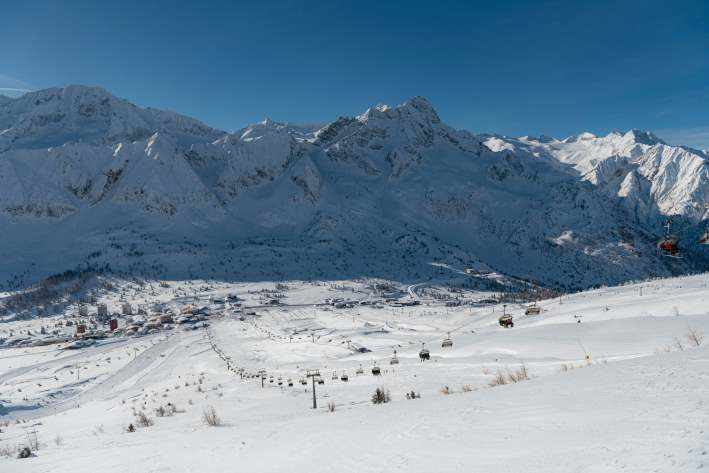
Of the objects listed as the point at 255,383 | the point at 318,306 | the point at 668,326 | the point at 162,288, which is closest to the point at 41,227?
the point at 162,288

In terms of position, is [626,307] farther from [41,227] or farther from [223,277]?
[41,227]

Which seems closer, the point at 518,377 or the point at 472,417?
the point at 472,417

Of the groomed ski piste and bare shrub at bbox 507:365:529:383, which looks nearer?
the groomed ski piste

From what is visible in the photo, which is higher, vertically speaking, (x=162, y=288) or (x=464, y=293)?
(x=162, y=288)

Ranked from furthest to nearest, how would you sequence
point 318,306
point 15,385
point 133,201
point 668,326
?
1. point 133,201
2. point 318,306
3. point 15,385
4. point 668,326

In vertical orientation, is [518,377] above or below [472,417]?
below

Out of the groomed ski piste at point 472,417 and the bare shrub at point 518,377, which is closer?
the groomed ski piste at point 472,417

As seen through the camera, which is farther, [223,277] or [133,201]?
[133,201]

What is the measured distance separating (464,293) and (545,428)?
13264 centimetres

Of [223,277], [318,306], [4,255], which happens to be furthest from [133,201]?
[318,306]

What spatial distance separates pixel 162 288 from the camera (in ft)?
423

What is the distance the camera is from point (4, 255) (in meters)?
161

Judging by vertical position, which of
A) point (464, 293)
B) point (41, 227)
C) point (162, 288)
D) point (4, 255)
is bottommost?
point (464, 293)

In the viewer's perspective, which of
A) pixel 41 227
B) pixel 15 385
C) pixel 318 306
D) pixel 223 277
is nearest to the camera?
pixel 15 385
